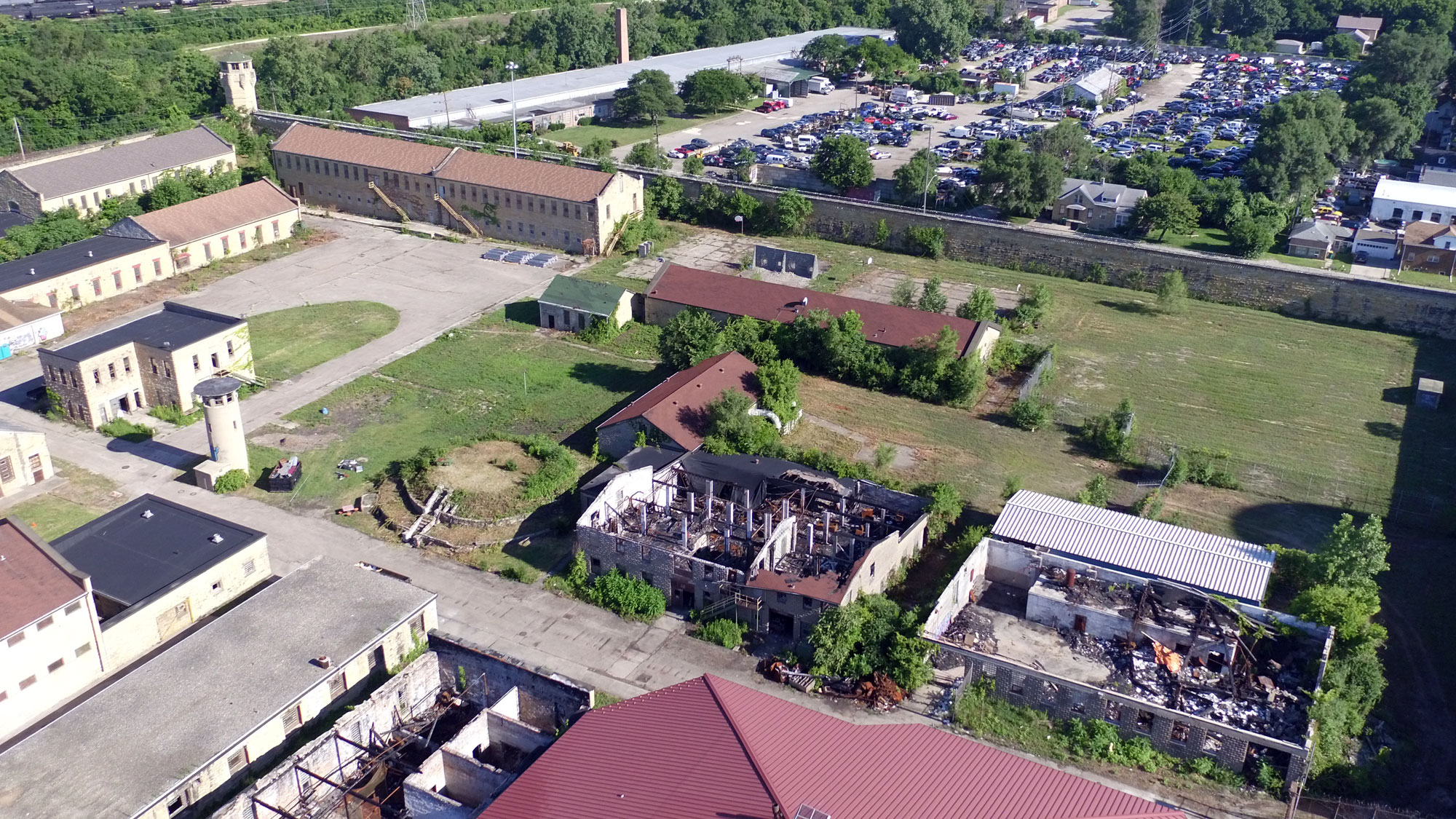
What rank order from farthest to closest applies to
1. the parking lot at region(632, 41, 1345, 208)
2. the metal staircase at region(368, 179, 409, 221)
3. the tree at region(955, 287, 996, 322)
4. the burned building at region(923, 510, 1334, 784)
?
the parking lot at region(632, 41, 1345, 208) → the metal staircase at region(368, 179, 409, 221) → the tree at region(955, 287, 996, 322) → the burned building at region(923, 510, 1334, 784)

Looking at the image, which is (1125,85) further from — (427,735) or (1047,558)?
(427,735)

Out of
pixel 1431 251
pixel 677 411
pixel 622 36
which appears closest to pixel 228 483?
pixel 677 411

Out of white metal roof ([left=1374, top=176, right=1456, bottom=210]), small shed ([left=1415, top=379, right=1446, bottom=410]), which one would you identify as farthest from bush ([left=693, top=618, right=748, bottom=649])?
white metal roof ([left=1374, top=176, right=1456, bottom=210])

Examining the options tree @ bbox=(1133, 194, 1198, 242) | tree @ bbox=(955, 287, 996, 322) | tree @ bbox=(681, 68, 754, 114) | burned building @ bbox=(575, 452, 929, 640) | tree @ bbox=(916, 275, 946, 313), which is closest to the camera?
burned building @ bbox=(575, 452, 929, 640)

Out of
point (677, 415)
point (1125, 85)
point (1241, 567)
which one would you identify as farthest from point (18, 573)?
point (1125, 85)

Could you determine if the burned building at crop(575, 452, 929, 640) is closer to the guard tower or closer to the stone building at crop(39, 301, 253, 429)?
the stone building at crop(39, 301, 253, 429)

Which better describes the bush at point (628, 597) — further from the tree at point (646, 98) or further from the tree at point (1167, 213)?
the tree at point (646, 98)
